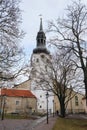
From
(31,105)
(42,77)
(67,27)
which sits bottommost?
(31,105)

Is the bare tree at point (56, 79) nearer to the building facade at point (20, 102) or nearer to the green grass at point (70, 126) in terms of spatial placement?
the green grass at point (70, 126)

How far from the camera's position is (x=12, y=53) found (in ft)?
57.5

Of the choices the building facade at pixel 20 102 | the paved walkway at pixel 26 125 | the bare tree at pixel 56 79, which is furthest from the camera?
the building facade at pixel 20 102

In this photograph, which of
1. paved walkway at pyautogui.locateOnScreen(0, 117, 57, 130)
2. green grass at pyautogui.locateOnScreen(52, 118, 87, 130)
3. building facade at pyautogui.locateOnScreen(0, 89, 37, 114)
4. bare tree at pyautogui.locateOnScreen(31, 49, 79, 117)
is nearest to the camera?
green grass at pyautogui.locateOnScreen(52, 118, 87, 130)

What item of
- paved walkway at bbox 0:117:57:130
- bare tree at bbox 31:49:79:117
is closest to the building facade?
bare tree at bbox 31:49:79:117

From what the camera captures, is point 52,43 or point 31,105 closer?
point 52,43

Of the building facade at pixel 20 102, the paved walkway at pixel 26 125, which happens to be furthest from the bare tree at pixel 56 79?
the building facade at pixel 20 102

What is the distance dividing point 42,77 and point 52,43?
16320mm

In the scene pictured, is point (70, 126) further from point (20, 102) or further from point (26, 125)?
point (20, 102)

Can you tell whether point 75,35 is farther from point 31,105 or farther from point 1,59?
point 31,105

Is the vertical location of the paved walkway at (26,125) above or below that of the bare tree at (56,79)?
below

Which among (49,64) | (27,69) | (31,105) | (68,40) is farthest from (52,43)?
(31,105)

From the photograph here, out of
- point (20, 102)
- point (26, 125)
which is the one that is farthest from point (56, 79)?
point (20, 102)

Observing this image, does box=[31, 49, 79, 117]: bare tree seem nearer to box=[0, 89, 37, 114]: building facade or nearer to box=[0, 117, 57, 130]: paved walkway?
box=[0, 117, 57, 130]: paved walkway
